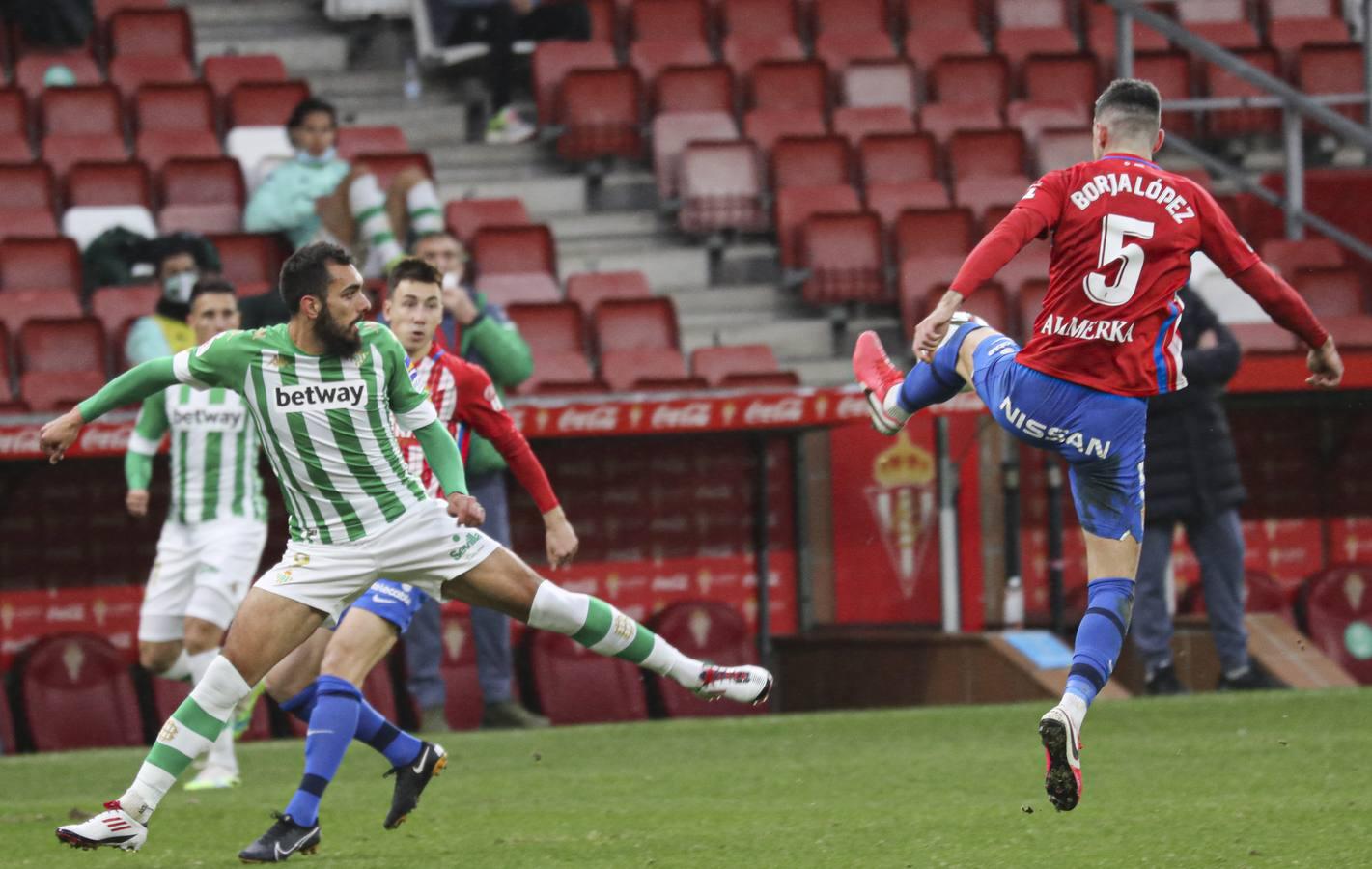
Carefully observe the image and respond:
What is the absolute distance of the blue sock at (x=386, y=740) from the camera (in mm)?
7328

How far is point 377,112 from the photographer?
1645 cm

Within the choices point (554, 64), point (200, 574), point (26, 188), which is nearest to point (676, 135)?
point (554, 64)

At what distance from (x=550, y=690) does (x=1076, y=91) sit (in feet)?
23.6

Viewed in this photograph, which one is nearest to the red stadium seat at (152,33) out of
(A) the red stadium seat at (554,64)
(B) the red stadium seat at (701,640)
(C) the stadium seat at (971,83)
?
(A) the red stadium seat at (554,64)

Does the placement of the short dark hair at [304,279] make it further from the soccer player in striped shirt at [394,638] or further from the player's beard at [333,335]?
the soccer player in striped shirt at [394,638]

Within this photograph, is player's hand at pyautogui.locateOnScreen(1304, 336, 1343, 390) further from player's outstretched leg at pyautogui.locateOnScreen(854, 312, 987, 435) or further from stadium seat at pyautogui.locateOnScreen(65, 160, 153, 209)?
stadium seat at pyautogui.locateOnScreen(65, 160, 153, 209)

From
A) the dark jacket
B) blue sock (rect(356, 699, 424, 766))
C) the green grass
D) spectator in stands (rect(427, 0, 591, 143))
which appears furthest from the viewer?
spectator in stands (rect(427, 0, 591, 143))

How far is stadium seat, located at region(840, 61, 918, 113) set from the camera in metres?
16.7

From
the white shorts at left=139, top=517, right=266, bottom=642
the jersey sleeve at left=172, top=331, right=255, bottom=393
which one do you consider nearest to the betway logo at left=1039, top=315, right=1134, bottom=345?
the jersey sleeve at left=172, top=331, right=255, bottom=393

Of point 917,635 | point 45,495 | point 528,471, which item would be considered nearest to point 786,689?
point 917,635

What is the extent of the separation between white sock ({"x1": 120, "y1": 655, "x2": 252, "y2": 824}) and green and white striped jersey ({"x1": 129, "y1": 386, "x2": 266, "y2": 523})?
11.6 feet

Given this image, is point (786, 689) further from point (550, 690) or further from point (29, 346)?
point (29, 346)

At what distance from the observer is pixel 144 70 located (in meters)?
15.6

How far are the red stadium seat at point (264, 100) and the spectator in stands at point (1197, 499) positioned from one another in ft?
21.8
